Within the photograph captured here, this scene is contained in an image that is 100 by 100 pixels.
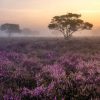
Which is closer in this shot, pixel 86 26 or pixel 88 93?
pixel 88 93

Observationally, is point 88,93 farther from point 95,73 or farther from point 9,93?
point 95,73

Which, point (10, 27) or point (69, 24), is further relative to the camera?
point (10, 27)

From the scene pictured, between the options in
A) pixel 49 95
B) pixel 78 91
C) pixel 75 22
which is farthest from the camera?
pixel 75 22

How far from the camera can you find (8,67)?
13.7 m

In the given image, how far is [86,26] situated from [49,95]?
6263 centimetres

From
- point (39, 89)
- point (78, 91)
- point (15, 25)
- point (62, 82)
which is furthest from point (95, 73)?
point (15, 25)

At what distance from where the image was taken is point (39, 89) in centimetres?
851

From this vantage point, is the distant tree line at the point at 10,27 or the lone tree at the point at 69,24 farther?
the distant tree line at the point at 10,27

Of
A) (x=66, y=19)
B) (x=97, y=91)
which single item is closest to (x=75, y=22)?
(x=66, y=19)

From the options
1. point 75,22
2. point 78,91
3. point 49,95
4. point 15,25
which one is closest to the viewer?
point 49,95

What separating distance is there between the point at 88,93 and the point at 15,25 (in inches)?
5603

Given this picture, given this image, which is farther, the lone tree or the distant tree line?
the distant tree line

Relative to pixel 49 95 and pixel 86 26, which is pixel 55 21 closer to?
pixel 86 26

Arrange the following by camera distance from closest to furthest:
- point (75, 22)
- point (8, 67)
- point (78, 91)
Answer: point (78, 91) < point (8, 67) < point (75, 22)
